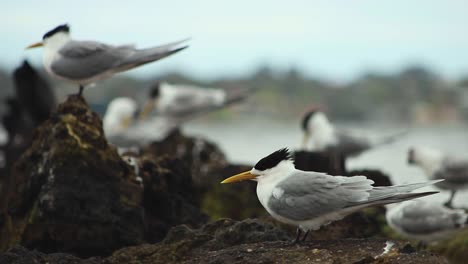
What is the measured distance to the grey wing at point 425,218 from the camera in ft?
27.0

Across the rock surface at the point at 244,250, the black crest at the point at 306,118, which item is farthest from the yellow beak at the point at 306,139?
the rock surface at the point at 244,250

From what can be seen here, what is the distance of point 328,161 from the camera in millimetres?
9773

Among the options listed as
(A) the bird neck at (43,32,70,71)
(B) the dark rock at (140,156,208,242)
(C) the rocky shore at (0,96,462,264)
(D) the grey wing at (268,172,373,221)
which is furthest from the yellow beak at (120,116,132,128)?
(D) the grey wing at (268,172,373,221)

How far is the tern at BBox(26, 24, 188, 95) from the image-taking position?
315 inches

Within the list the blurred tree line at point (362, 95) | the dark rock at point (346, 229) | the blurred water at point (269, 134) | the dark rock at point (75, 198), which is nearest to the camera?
the dark rock at point (75, 198)

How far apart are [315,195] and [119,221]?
1.88m

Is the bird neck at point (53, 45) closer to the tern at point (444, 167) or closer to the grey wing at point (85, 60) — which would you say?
the grey wing at point (85, 60)

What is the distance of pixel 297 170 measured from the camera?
20.2 ft

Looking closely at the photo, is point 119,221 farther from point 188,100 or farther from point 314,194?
point 188,100

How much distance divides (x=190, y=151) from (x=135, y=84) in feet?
67.2

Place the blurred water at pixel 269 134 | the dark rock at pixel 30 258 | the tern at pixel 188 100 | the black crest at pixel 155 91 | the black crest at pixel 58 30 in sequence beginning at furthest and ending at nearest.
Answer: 1. the blurred water at pixel 269 134
2. the black crest at pixel 155 91
3. the tern at pixel 188 100
4. the black crest at pixel 58 30
5. the dark rock at pixel 30 258

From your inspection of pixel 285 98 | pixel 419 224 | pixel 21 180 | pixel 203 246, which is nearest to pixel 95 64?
pixel 21 180

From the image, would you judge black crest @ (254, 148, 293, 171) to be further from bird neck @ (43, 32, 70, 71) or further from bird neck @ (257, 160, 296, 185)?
bird neck @ (43, 32, 70, 71)

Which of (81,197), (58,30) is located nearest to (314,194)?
(81,197)
